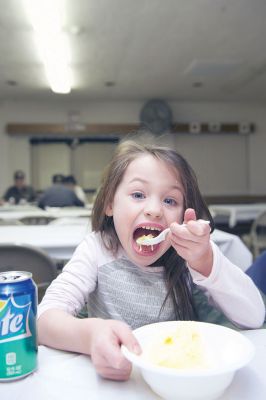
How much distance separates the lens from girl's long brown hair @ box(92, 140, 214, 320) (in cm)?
95

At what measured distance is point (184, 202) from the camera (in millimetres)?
943

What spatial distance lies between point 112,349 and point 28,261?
3.42ft

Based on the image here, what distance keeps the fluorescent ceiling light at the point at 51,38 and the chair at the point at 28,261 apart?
288 cm

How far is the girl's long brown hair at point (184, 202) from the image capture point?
95cm

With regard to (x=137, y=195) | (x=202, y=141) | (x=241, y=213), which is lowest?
(x=241, y=213)

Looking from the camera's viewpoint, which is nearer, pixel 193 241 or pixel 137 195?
pixel 193 241

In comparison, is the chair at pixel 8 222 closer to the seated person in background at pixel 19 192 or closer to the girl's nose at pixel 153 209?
the girl's nose at pixel 153 209

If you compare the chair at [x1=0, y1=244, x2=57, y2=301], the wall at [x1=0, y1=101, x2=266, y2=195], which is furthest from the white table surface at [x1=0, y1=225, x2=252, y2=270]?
the wall at [x1=0, y1=101, x2=266, y2=195]

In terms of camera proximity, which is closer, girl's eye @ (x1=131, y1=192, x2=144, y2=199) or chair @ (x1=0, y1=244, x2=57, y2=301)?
girl's eye @ (x1=131, y1=192, x2=144, y2=199)

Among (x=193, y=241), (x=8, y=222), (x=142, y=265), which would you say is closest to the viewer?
(x=193, y=241)

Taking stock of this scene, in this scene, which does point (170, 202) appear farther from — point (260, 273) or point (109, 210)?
point (260, 273)

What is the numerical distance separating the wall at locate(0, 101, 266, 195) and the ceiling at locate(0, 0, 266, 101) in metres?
0.45

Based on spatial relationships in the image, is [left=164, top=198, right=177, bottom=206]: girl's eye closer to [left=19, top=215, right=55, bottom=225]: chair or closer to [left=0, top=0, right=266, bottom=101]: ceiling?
[left=19, top=215, right=55, bottom=225]: chair

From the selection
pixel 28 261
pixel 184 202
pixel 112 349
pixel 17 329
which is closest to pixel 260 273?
pixel 184 202
